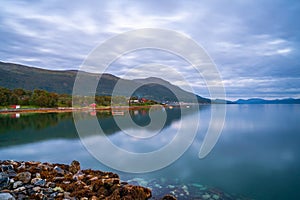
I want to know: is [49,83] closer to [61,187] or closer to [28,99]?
[28,99]

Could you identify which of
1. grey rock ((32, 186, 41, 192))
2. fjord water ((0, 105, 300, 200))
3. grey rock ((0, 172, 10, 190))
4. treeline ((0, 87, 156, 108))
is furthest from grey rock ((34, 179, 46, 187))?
treeline ((0, 87, 156, 108))

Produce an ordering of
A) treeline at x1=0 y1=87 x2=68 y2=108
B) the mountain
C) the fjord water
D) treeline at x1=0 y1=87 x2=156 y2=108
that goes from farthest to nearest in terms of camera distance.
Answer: the mountain, treeline at x1=0 y1=87 x2=156 y2=108, treeline at x1=0 y1=87 x2=68 y2=108, the fjord water

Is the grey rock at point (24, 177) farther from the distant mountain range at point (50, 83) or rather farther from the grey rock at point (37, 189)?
the distant mountain range at point (50, 83)

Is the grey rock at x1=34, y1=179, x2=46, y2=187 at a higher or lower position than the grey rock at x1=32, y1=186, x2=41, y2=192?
higher

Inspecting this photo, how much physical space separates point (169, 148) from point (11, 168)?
966 cm

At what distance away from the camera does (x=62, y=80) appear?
14638cm

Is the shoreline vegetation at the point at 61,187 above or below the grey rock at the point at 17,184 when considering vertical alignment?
below

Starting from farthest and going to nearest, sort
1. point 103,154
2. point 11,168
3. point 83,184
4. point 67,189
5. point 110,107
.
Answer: point 110,107
point 103,154
point 11,168
point 83,184
point 67,189

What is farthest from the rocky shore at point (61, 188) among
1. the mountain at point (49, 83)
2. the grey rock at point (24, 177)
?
the mountain at point (49, 83)

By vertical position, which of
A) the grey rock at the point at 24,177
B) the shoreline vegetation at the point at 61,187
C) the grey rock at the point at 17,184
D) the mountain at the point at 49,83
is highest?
the mountain at the point at 49,83

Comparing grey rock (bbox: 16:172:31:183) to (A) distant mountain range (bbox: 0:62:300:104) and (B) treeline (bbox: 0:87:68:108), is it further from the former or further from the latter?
(A) distant mountain range (bbox: 0:62:300:104)

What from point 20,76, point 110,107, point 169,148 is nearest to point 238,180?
point 169,148

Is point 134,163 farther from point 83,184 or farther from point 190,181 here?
point 83,184

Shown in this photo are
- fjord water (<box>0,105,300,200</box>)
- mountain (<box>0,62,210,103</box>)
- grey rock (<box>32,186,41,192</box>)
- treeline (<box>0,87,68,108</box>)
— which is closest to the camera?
grey rock (<box>32,186,41,192</box>)
